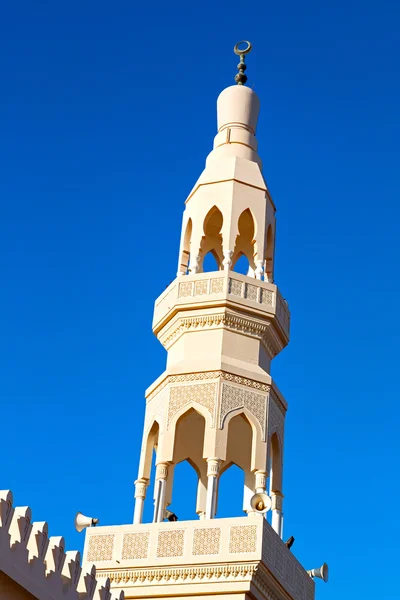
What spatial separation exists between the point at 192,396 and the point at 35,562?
5734mm

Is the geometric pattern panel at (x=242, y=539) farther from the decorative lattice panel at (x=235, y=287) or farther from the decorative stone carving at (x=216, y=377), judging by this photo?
the decorative lattice panel at (x=235, y=287)

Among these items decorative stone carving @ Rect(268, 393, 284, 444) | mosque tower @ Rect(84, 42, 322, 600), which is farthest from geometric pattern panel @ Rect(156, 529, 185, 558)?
decorative stone carving @ Rect(268, 393, 284, 444)

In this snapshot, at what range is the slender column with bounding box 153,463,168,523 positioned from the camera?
17.6 metres

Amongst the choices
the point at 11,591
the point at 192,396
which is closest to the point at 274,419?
the point at 192,396

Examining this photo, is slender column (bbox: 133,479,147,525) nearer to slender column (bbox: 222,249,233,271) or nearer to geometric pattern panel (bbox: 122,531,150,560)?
geometric pattern panel (bbox: 122,531,150,560)

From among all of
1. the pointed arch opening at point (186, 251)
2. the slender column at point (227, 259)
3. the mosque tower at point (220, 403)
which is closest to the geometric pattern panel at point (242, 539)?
the mosque tower at point (220, 403)

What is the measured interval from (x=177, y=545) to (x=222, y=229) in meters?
5.28

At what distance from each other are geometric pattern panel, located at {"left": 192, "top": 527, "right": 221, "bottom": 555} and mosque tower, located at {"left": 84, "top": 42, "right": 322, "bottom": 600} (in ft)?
0.04

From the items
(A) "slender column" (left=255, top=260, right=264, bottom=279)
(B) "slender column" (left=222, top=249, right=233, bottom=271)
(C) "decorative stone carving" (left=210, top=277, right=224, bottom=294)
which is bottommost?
(C) "decorative stone carving" (left=210, top=277, right=224, bottom=294)

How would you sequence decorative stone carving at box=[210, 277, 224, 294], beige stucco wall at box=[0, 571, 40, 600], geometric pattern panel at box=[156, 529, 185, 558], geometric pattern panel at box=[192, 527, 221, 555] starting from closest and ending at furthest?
beige stucco wall at box=[0, 571, 40, 600], geometric pattern panel at box=[192, 527, 221, 555], geometric pattern panel at box=[156, 529, 185, 558], decorative stone carving at box=[210, 277, 224, 294]

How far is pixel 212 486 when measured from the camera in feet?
56.7

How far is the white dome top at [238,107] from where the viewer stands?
68.0 feet

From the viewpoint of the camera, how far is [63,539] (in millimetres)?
13305

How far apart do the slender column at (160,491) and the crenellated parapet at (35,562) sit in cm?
368
